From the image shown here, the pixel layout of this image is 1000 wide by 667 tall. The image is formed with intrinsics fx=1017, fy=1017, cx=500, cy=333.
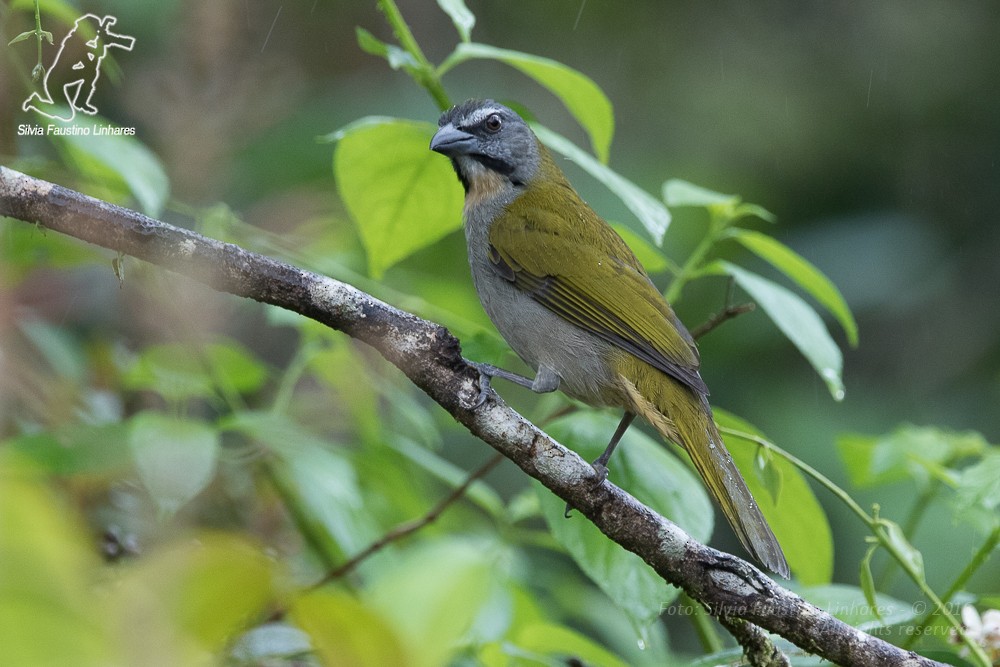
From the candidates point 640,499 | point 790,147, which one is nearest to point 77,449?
point 640,499

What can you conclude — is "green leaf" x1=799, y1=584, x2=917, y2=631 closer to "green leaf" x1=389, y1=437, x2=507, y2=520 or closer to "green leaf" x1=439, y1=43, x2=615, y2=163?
"green leaf" x1=389, y1=437, x2=507, y2=520

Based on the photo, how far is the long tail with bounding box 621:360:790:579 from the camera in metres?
2.39

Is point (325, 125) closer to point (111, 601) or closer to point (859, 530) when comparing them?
point (859, 530)

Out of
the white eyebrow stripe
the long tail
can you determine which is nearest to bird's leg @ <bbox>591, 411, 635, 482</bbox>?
the long tail

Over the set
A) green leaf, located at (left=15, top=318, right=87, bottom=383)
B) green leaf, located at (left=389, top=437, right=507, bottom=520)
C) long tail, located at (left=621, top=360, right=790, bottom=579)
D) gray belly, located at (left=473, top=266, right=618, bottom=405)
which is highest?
long tail, located at (left=621, top=360, right=790, bottom=579)

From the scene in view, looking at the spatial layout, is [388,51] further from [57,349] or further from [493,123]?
[57,349]

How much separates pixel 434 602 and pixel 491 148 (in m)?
3.13

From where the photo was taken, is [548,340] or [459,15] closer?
[459,15]

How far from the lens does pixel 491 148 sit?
3701 mm

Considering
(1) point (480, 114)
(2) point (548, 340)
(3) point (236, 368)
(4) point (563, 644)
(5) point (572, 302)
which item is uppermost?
(1) point (480, 114)

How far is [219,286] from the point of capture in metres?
1.87

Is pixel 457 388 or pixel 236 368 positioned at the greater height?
pixel 457 388

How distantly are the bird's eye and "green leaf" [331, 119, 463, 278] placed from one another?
84 cm

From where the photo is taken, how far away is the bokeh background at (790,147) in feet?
19.3
